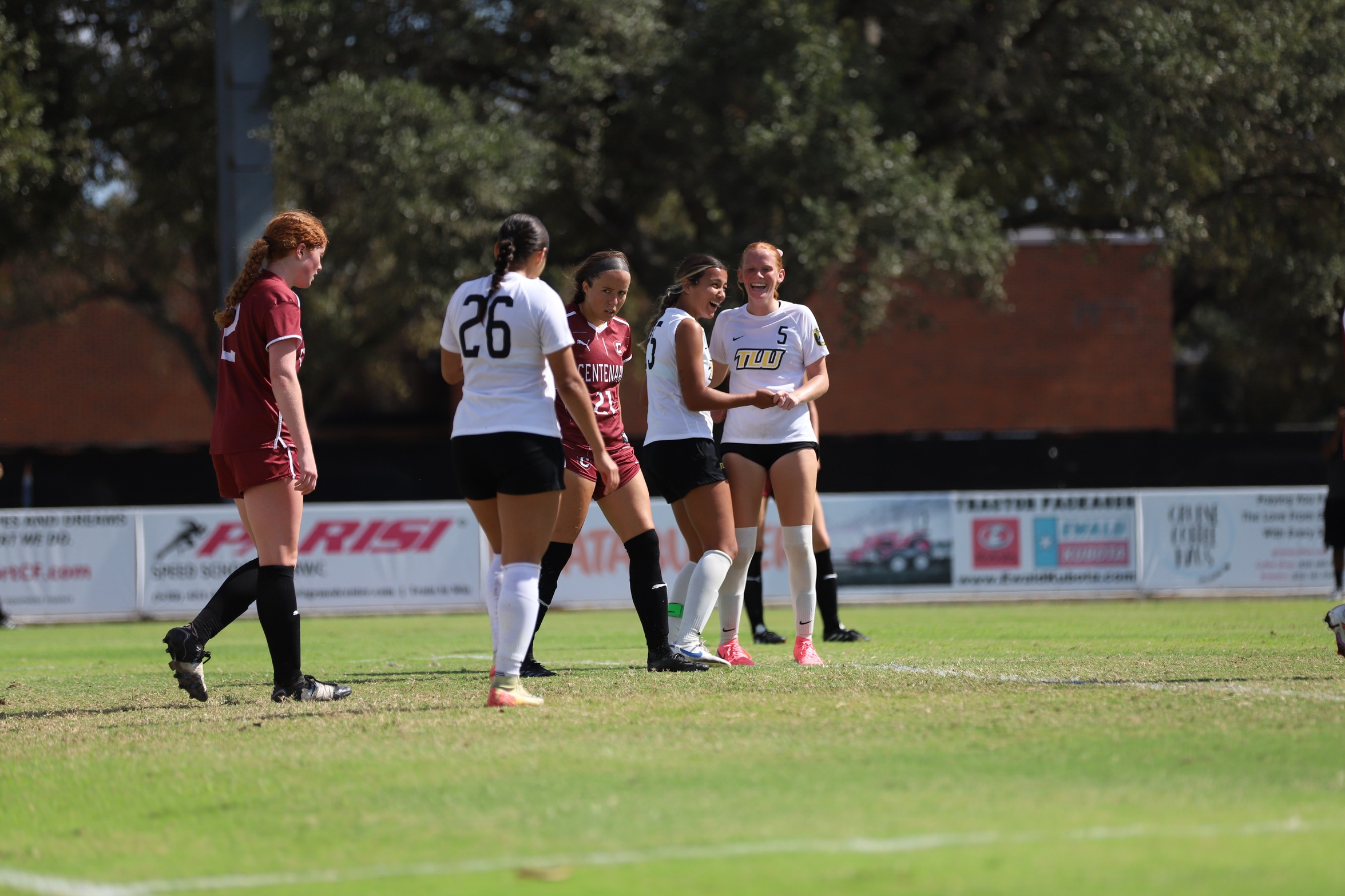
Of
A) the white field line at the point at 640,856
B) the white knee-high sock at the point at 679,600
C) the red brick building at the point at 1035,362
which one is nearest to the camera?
the white field line at the point at 640,856

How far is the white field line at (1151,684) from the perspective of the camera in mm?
5914

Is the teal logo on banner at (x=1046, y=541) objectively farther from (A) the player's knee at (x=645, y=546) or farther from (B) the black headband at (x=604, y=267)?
(B) the black headband at (x=604, y=267)

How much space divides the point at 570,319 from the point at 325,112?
10884mm

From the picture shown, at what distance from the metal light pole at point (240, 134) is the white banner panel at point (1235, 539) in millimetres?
10557

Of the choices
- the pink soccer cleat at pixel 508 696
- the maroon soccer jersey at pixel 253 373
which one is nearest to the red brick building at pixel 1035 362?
the maroon soccer jersey at pixel 253 373

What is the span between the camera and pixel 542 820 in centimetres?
392

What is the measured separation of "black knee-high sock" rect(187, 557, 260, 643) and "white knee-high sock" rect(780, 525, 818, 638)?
2.56m

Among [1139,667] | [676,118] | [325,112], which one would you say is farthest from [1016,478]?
[1139,667]

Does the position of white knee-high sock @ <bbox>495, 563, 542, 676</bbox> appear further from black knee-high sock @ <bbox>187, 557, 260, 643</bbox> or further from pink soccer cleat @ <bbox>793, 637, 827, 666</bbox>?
pink soccer cleat @ <bbox>793, 637, 827, 666</bbox>

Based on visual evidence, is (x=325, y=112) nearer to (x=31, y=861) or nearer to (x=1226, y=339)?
(x=31, y=861)

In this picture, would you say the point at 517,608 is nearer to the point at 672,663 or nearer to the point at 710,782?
the point at 672,663

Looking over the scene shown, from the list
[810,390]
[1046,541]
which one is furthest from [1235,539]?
[810,390]

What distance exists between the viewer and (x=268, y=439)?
6.07 m

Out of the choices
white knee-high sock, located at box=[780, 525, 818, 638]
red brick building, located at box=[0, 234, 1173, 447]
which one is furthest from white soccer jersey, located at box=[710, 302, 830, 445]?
red brick building, located at box=[0, 234, 1173, 447]
